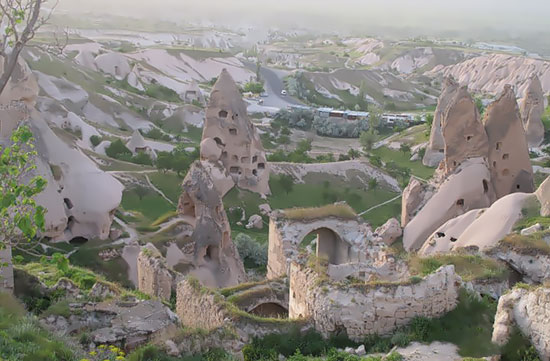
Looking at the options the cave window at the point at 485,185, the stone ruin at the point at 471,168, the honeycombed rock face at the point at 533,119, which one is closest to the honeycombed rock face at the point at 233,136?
the stone ruin at the point at 471,168

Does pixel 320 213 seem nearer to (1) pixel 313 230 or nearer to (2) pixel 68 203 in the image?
(1) pixel 313 230

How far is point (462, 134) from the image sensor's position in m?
31.6

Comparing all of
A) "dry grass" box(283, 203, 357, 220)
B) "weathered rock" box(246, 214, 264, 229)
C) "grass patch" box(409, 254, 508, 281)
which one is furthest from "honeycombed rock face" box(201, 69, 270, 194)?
"grass patch" box(409, 254, 508, 281)

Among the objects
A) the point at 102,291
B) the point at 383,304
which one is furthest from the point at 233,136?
the point at 383,304

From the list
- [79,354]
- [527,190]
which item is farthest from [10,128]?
[527,190]

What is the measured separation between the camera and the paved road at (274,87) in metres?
94.6

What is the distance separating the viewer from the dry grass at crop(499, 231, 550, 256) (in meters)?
17.2

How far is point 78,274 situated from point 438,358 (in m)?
10.00

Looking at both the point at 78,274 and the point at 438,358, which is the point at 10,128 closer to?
the point at 78,274

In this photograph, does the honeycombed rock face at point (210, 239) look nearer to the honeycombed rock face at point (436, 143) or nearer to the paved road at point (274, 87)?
the honeycombed rock face at point (436, 143)

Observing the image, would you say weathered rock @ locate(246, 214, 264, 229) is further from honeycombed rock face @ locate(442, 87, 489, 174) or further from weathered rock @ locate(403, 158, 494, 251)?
honeycombed rock face @ locate(442, 87, 489, 174)

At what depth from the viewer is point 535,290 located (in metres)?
11.5

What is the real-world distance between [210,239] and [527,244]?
44.2 ft

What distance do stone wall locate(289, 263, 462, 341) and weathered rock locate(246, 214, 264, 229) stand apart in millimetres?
23504
